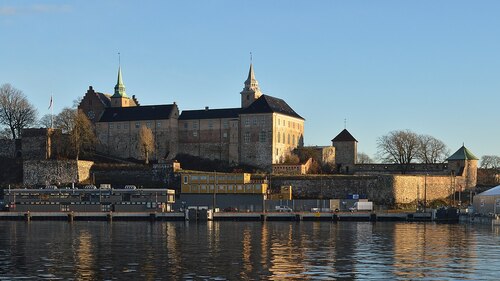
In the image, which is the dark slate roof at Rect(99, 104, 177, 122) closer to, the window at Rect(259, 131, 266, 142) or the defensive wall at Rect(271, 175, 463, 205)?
the window at Rect(259, 131, 266, 142)

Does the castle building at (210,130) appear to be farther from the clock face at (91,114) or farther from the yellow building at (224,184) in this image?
the yellow building at (224,184)

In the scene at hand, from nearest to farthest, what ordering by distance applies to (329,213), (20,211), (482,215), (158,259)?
(158,259) → (482,215) → (329,213) → (20,211)

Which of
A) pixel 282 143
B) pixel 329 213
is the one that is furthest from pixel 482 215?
pixel 282 143

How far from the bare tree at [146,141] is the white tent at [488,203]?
51.5m

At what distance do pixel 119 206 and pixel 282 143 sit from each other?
30.6 metres

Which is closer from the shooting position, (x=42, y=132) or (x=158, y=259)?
(x=158, y=259)

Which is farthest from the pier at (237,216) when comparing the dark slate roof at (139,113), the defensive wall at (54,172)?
the dark slate roof at (139,113)

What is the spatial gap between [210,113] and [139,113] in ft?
37.7

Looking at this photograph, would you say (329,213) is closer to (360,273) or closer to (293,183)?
(293,183)

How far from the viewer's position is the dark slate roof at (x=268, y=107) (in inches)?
5034

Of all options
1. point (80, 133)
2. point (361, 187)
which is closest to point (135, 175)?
point (80, 133)

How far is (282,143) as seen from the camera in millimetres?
128875

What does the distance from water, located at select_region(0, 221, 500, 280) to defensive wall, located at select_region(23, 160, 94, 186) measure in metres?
44.8

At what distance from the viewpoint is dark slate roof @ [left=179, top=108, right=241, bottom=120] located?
132m
